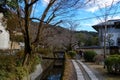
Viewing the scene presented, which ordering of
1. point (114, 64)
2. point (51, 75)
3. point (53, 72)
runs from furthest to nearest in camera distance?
1. point (53, 72)
2. point (51, 75)
3. point (114, 64)

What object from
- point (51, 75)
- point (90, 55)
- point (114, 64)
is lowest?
point (51, 75)

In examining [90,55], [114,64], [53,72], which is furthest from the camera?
[90,55]

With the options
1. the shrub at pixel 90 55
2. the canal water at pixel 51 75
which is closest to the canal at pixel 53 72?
the canal water at pixel 51 75

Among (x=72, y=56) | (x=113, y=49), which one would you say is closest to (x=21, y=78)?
(x=72, y=56)

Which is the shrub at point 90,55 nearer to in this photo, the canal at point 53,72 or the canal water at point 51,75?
the canal at point 53,72

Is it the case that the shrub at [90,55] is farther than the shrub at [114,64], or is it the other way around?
the shrub at [90,55]

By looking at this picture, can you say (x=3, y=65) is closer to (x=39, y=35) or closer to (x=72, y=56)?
(x=39, y=35)

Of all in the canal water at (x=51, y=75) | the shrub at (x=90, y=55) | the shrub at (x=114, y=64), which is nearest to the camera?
the shrub at (x=114, y=64)

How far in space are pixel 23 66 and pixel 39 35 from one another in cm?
253

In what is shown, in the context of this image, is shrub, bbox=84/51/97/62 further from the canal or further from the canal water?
the canal water

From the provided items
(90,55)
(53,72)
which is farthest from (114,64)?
(90,55)

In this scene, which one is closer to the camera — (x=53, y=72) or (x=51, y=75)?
(x=51, y=75)

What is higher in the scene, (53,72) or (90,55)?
(90,55)

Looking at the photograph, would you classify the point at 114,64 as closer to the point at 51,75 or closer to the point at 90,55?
the point at 51,75
